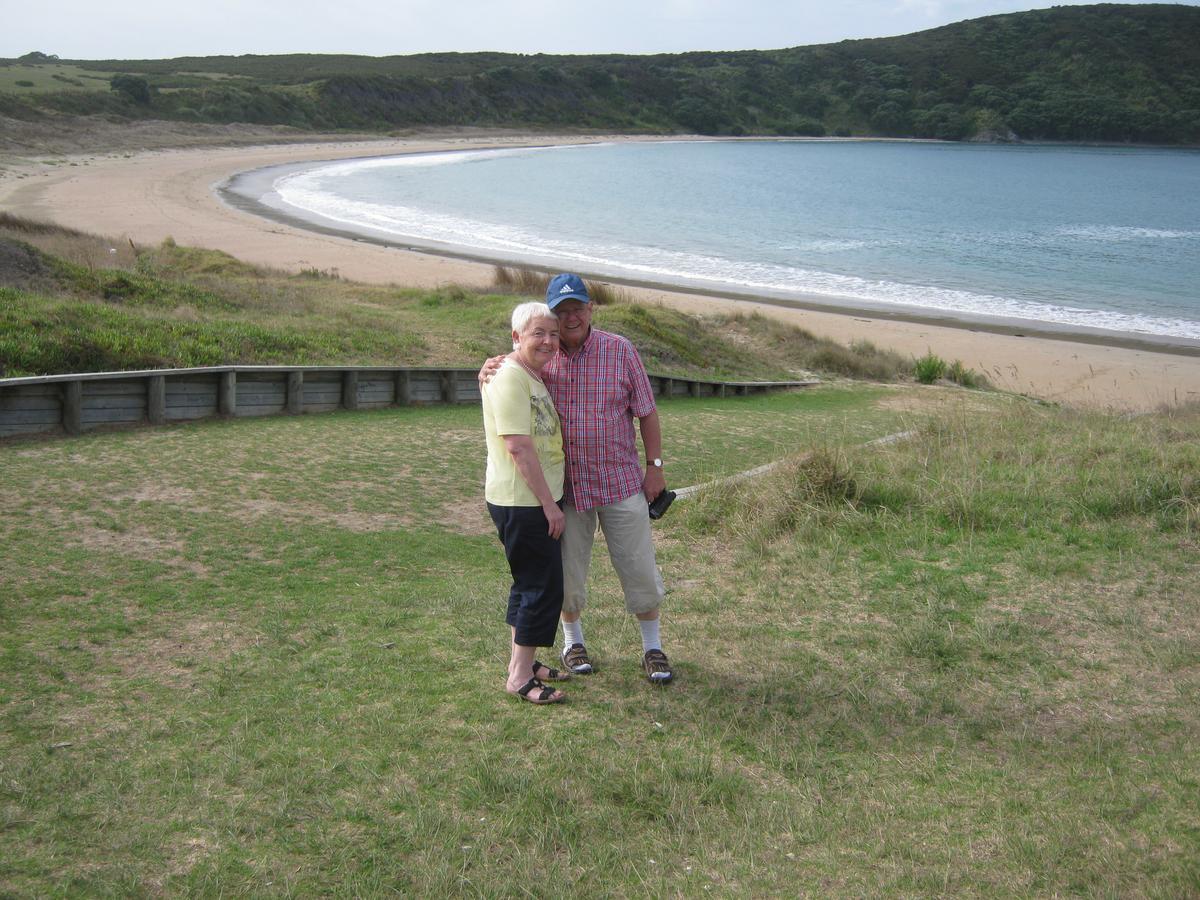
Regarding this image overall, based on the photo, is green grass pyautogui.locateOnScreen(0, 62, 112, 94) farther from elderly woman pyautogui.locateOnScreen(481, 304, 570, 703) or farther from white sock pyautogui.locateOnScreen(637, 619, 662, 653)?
white sock pyautogui.locateOnScreen(637, 619, 662, 653)

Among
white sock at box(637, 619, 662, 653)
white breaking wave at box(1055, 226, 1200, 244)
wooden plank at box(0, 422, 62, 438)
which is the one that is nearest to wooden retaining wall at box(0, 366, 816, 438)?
wooden plank at box(0, 422, 62, 438)

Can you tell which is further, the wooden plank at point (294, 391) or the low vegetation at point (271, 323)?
the low vegetation at point (271, 323)

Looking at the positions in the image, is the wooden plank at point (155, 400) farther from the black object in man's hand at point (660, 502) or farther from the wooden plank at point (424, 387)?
the black object in man's hand at point (660, 502)

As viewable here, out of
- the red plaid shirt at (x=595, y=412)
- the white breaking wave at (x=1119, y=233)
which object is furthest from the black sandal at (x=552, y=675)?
the white breaking wave at (x=1119, y=233)

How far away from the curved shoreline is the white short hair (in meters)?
24.7

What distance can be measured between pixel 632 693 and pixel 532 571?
2.45 feet

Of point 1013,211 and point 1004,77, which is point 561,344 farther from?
point 1004,77

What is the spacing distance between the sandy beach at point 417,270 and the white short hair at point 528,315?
34.2ft

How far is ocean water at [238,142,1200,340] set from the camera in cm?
3369

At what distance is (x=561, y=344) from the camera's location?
4527 mm

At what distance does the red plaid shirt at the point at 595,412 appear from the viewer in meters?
4.50

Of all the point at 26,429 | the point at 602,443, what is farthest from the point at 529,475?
the point at 26,429

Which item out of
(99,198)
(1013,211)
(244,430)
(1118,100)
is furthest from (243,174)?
(1118,100)

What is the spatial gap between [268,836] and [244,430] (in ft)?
22.5
